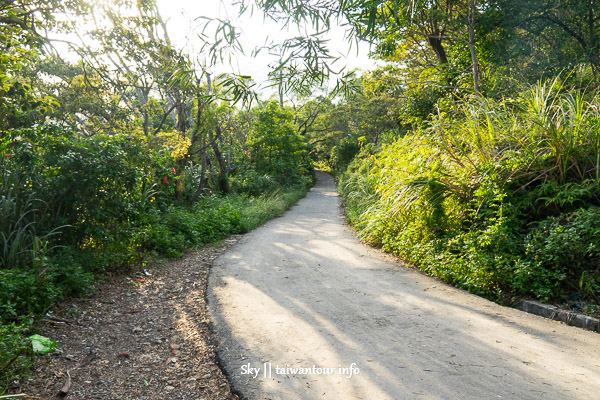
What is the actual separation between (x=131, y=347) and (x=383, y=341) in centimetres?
236

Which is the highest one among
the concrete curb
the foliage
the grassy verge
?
the foliage

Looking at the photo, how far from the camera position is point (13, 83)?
568 centimetres

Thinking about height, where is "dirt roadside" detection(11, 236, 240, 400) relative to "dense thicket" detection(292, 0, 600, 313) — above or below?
below

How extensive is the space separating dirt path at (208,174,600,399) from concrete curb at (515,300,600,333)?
0.12 meters

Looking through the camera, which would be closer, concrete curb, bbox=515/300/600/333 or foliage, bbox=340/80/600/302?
concrete curb, bbox=515/300/600/333

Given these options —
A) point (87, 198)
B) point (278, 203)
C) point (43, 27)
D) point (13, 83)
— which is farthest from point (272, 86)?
point (278, 203)

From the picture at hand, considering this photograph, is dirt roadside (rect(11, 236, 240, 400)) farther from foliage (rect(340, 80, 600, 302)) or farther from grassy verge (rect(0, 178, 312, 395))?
foliage (rect(340, 80, 600, 302))

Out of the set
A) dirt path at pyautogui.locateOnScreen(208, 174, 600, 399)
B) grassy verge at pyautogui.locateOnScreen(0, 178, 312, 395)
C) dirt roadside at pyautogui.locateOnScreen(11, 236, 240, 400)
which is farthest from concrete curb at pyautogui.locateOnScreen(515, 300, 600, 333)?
grassy verge at pyautogui.locateOnScreen(0, 178, 312, 395)

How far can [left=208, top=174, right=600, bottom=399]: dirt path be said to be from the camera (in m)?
2.92

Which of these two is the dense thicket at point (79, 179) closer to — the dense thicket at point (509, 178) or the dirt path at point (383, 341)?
the dirt path at point (383, 341)

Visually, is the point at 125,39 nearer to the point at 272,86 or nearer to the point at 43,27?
the point at 43,27

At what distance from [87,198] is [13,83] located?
6.64 feet

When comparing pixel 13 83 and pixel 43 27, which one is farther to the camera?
pixel 43 27

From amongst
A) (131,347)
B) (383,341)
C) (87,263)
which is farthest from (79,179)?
(383,341)
